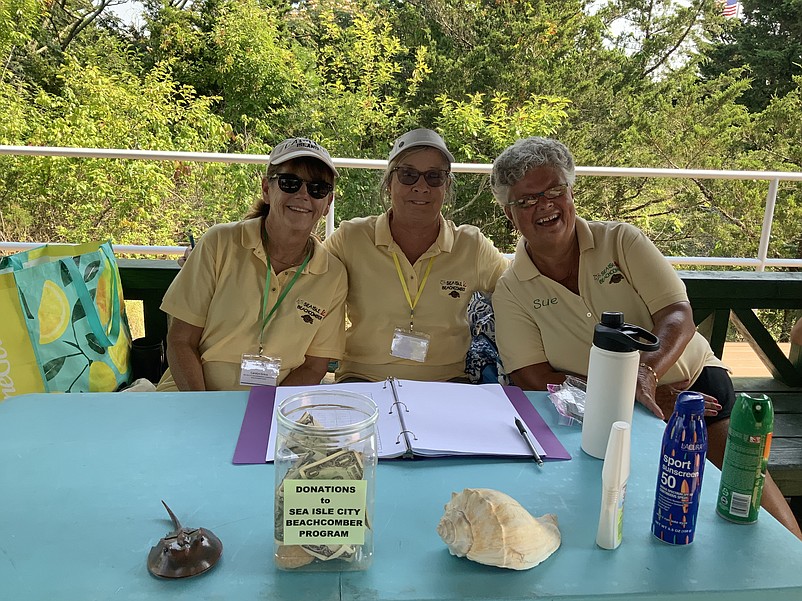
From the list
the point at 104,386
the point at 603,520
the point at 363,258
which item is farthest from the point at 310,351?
the point at 603,520

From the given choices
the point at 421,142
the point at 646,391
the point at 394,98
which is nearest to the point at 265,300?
the point at 421,142

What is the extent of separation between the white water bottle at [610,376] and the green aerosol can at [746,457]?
0.20 m

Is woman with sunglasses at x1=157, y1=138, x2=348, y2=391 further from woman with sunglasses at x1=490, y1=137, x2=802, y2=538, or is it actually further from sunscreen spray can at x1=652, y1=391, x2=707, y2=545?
sunscreen spray can at x1=652, y1=391, x2=707, y2=545

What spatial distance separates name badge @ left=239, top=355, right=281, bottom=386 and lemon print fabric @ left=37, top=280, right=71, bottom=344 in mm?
521

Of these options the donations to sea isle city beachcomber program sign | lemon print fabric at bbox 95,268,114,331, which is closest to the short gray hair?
lemon print fabric at bbox 95,268,114,331

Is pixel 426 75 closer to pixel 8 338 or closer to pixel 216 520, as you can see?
pixel 8 338

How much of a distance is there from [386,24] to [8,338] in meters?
11.0

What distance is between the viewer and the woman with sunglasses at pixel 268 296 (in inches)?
79.6

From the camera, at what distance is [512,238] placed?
1065 centimetres

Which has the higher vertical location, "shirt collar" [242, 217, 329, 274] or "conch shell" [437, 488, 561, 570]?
"shirt collar" [242, 217, 329, 274]

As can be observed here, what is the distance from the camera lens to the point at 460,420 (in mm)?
1395

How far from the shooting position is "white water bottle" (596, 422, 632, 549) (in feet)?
3.04

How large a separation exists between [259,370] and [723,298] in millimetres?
1729

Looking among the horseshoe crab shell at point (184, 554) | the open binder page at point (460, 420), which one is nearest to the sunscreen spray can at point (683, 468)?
→ the open binder page at point (460, 420)
